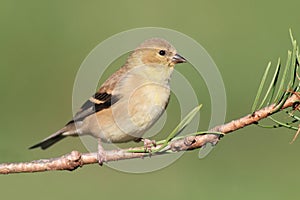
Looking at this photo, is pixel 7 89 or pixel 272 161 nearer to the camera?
pixel 272 161

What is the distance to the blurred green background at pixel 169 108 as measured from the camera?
3.98 meters

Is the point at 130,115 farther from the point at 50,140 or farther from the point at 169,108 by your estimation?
the point at 169,108

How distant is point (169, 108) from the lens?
454cm

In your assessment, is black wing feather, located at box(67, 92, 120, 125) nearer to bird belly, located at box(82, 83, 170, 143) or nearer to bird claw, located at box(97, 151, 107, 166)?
bird belly, located at box(82, 83, 170, 143)

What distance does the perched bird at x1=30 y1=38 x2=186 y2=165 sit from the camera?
2.62 metres

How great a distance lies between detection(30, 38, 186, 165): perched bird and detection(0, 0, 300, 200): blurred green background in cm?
42

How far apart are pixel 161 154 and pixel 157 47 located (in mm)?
1536

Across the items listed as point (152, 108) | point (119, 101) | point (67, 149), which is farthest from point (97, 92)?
point (67, 149)

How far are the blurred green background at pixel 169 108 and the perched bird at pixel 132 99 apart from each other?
1.39ft

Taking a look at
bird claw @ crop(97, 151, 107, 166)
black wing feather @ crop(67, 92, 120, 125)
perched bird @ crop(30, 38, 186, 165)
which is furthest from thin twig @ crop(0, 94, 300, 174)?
black wing feather @ crop(67, 92, 120, 125)

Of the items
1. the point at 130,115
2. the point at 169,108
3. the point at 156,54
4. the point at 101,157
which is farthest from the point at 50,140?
the point at 101,157

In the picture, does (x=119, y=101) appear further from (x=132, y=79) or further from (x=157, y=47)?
(x=157, y=47)

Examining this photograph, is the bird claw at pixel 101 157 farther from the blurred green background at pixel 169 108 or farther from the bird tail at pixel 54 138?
the bird tail at pixel 54 138

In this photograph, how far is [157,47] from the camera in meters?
3.10
